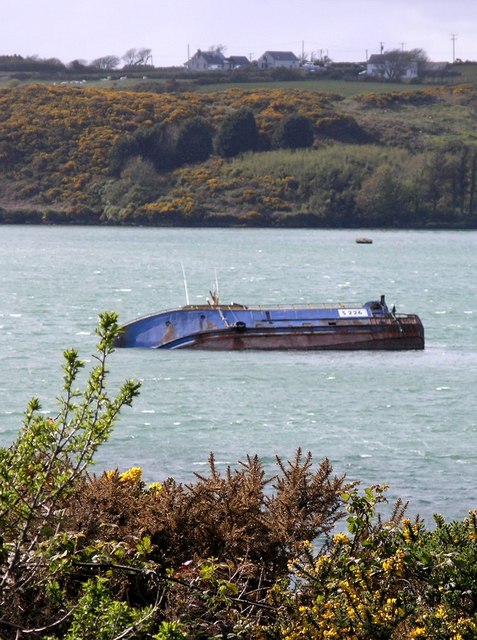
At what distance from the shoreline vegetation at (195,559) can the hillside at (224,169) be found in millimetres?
146526

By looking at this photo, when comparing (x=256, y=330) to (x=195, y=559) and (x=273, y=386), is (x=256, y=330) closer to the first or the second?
(x=273, y=386)

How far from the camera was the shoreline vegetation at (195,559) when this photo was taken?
728 centimetres

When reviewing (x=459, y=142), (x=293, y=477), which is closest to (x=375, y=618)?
(x=293, y=477)

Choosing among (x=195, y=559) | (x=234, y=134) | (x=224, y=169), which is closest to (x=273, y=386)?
(x=195, y=559)

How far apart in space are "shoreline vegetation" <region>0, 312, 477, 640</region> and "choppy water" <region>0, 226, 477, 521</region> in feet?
32.7

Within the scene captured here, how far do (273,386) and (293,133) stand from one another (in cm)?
13836

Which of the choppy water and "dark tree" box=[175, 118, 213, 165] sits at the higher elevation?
"dark tree" box=[175, 118, 213, 165]

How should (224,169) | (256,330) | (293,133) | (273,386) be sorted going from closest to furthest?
1. (273,386)
2. (256,330)
3. (224,169)
4. (293,133)

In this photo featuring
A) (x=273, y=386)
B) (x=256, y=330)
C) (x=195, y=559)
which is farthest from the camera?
(x=256, y=330)

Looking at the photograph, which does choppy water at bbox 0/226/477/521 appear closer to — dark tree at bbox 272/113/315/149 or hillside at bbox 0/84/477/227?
hillside at bbox 0/84/477/227

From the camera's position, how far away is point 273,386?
114 ft

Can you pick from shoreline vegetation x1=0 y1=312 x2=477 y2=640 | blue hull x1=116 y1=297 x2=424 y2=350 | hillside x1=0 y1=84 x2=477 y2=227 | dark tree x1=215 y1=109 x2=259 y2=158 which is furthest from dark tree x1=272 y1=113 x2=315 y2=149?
shoreline vegetation x1=0 y1=312 x2=477 y2=640

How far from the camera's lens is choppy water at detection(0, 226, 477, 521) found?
23.8 meters

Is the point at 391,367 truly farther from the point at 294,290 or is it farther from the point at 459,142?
the point at 459,142
